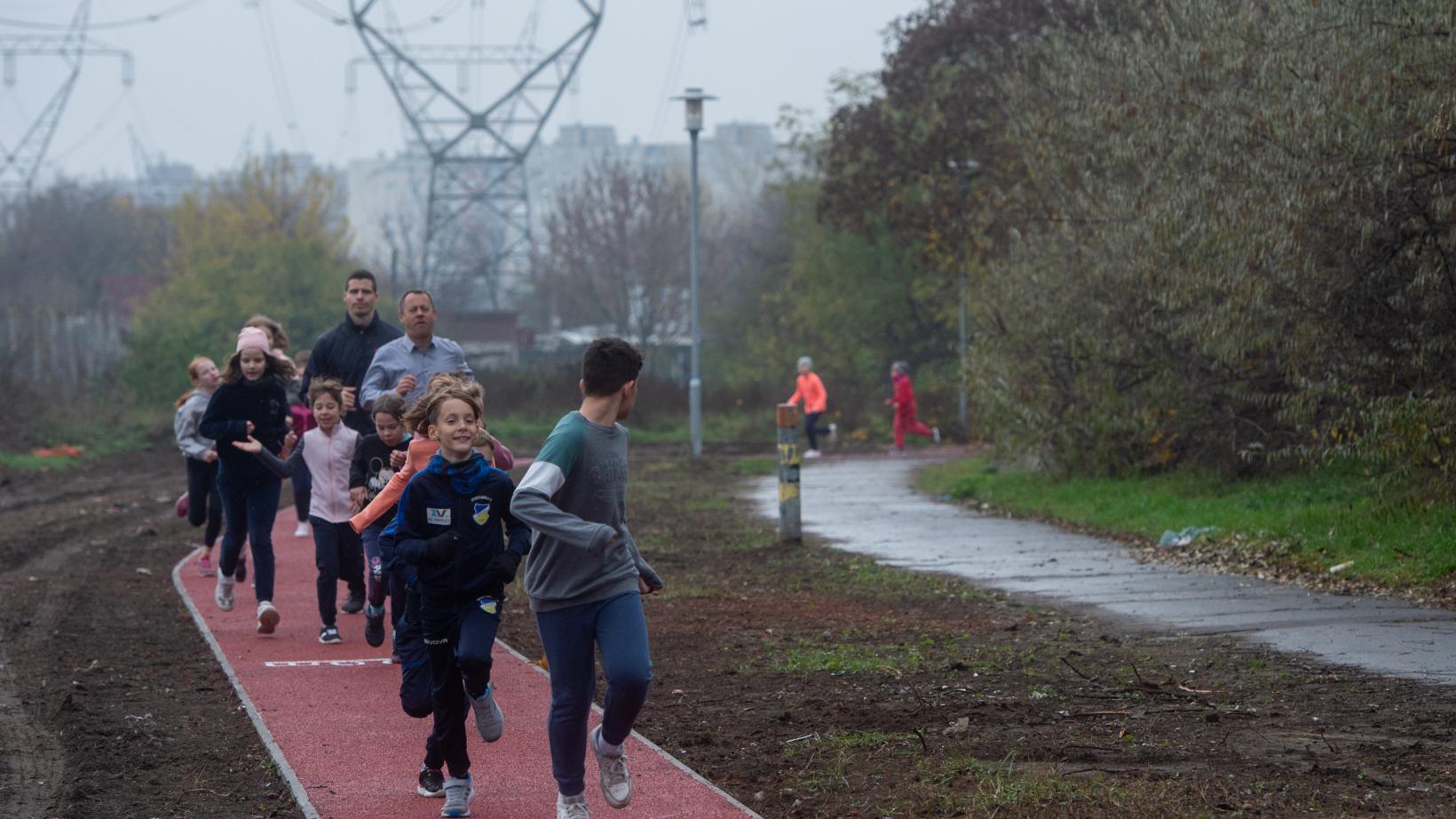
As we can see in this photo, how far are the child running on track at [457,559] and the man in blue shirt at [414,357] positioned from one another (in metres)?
3.46

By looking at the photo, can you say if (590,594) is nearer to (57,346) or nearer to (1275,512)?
(1275,512)

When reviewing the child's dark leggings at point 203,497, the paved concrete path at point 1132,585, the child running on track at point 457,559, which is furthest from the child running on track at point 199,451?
the child running on track at point 457,559

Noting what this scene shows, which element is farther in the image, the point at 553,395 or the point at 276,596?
the point at 553,395

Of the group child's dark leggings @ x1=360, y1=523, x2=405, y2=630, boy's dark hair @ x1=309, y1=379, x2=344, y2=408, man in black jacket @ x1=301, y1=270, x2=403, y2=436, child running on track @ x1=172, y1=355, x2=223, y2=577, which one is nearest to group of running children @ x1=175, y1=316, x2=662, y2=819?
child's dark leggings @ x1=360, y1=523, x2=405, y2=630

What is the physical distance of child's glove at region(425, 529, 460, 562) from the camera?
6.11 m

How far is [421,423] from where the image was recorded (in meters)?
7.03

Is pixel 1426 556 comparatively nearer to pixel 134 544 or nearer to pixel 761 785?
pixel 761 785

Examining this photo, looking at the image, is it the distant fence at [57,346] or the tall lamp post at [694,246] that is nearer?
the tall lamp post at [694,246]

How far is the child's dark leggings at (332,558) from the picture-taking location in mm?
10164

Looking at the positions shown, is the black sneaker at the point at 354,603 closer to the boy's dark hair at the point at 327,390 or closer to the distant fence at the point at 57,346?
the boy's dark hair at the point at 327,390

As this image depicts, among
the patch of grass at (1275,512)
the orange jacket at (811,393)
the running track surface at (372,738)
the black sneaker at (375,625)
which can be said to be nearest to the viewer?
the running track surface at (372,738)

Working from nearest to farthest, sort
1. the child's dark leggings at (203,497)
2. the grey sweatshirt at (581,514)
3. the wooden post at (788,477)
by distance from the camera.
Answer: the grey sweatshirt at (581,514) → the child's dark leggings at (203,497) → the wooden post at (788,477)

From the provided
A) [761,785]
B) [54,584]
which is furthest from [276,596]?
[761,785]

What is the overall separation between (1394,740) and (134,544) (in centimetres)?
1431
